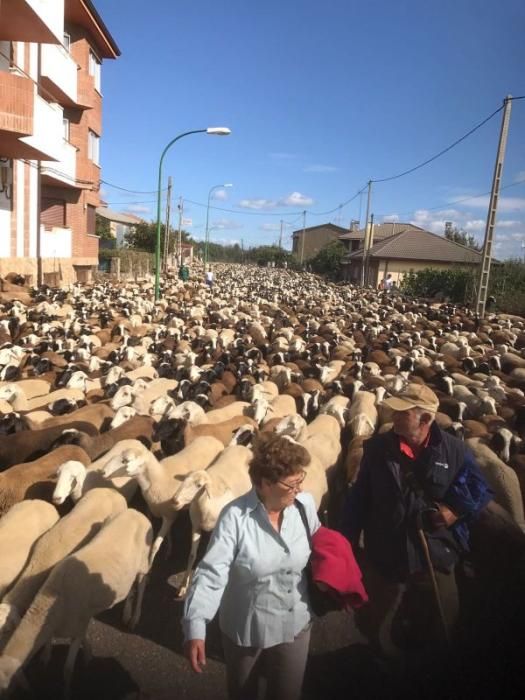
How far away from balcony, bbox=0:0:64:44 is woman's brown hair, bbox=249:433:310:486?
57.5 feet

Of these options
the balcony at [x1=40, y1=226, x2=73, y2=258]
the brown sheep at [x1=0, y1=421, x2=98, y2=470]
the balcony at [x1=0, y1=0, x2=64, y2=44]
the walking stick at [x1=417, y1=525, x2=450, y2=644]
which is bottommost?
the brown sheep at [x1=0, y1=421, x2=98, y2=470]

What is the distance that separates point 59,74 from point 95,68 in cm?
664

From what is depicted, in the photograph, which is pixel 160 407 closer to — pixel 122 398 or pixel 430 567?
pixel 122 398

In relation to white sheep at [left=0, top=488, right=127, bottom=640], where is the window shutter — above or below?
above

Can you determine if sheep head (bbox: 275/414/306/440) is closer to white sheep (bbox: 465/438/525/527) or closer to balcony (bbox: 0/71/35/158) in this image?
white sheep (bbox: 465/438/525/527)

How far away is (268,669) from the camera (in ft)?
9.37

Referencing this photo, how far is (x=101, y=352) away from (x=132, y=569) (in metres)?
9.77

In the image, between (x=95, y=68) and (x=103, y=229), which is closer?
(x=95, y=68)

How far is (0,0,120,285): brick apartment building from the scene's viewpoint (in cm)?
1638

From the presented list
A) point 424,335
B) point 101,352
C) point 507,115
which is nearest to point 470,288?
point 507,115

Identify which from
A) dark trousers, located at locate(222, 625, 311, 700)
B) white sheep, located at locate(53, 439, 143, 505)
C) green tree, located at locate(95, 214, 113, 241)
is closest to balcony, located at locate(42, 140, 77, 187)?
white sheep, located at locate(53, 439, 143, 505)

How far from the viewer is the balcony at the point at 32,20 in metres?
15.7

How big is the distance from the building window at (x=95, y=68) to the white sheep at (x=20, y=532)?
29220 millimetres

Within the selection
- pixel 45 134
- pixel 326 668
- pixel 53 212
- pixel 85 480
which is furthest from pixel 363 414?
pixel 53 212
